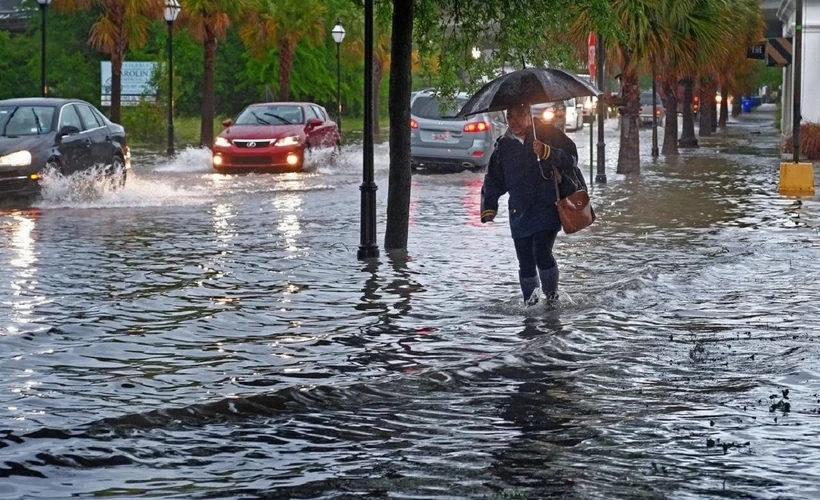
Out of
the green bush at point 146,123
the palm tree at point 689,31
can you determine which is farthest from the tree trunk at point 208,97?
the palm tree at point 689,31

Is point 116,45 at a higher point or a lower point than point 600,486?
higher

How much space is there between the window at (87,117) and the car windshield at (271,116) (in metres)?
7.94

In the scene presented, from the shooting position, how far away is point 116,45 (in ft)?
139

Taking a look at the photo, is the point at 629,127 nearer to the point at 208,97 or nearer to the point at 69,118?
the point at 69,118

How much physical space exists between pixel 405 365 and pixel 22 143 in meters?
13.3

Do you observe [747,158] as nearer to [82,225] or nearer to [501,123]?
[501,123]

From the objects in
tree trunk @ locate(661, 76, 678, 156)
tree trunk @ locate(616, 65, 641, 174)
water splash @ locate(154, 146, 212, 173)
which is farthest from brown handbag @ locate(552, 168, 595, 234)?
tree trunk @ locate(661, 76, 678, 156)

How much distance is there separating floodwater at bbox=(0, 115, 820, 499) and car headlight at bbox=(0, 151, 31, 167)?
2.61 meters

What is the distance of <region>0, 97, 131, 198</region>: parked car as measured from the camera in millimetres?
21047

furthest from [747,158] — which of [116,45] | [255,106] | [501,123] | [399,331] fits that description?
[399,331]

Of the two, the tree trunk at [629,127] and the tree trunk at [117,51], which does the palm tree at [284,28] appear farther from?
the tree trunk at [629,127]

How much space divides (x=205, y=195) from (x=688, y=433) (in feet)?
59.7

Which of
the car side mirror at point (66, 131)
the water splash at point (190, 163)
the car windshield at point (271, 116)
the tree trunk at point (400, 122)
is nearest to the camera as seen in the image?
the tree trunk at point (400, 122)

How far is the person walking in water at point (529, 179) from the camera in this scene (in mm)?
11164
